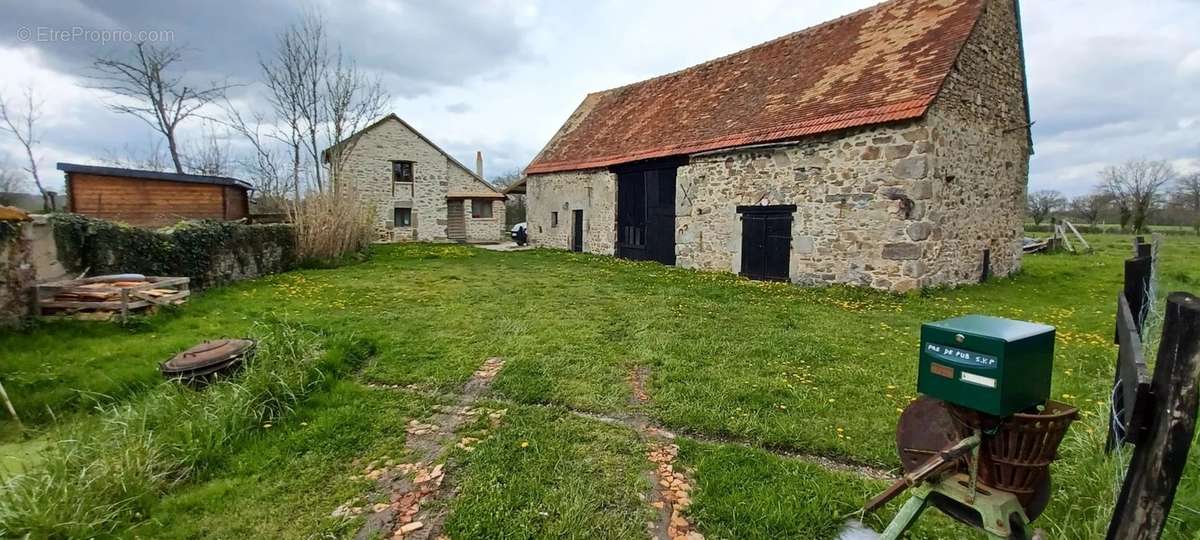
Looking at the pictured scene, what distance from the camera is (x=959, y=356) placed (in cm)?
205

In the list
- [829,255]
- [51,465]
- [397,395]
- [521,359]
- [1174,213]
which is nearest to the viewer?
[51,465]

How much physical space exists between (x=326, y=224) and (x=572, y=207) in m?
8.64

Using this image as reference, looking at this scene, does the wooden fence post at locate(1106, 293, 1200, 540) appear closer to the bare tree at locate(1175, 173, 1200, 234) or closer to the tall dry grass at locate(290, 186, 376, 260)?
the tall dry grass at locate(290, 186, 376, 260)

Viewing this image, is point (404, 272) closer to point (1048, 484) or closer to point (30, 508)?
point (30, 508)

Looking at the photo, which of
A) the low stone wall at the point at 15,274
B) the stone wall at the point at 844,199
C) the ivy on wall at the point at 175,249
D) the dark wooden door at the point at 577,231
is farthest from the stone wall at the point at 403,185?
the low stone wall at the point at 15,274

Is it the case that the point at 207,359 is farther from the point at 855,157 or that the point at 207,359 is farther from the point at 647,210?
the point at 647,210

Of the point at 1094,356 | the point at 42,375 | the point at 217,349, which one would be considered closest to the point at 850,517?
the point at 1094,356

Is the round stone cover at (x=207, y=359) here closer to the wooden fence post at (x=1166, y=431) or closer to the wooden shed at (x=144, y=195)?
the wooden fence post at (x=1166, y=431)

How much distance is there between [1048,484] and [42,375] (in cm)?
794

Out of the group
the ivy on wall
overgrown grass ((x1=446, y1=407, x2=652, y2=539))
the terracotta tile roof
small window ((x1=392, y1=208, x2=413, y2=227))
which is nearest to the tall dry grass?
the ivy on wall

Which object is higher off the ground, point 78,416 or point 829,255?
point 829,255

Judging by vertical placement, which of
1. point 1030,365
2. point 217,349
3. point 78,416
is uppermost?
point 1030,365

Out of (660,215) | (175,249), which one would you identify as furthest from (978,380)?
(660,215)

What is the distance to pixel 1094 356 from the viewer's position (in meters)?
5.96
